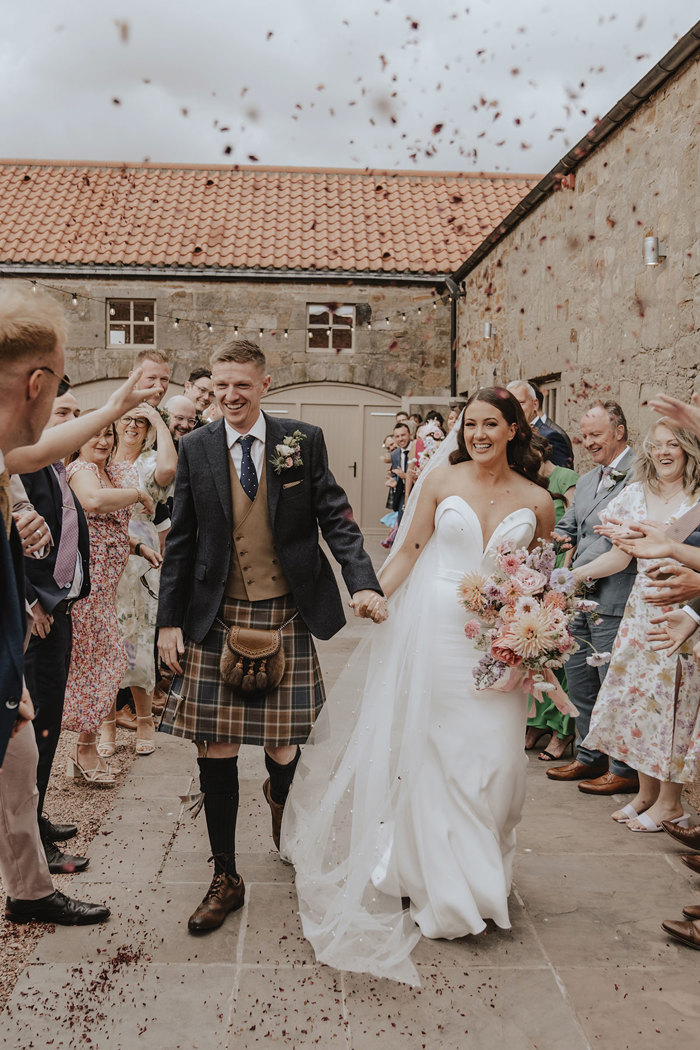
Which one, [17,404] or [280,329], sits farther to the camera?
[280,329]

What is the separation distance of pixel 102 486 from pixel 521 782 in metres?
2.81

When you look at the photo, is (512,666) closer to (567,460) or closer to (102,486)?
(102,486)

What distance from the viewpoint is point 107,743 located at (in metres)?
5.78

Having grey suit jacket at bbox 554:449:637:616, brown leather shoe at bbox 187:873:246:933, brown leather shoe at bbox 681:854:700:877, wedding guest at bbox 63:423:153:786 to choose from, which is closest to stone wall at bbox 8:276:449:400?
grey suit jacket at bbox 554:449:637:616

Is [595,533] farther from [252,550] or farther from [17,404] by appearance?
[17,404]

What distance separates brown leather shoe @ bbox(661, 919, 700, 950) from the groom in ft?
5.22

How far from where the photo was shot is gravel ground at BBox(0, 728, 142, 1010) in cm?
331

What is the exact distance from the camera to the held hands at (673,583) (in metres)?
3.56

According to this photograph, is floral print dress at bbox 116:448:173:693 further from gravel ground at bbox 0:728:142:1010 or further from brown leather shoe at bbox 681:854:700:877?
brown leather shoe at bbox 681:854:700:877

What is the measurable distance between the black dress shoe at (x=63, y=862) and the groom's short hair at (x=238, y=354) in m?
2.28

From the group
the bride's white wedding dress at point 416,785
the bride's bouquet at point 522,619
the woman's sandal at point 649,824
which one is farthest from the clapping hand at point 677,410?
the woman's sandal at point 649,824

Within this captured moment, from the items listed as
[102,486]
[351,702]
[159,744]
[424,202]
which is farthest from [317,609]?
[424,202]

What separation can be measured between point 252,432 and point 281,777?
5.01 feet

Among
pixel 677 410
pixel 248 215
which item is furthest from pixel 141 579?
pixel 248 215
